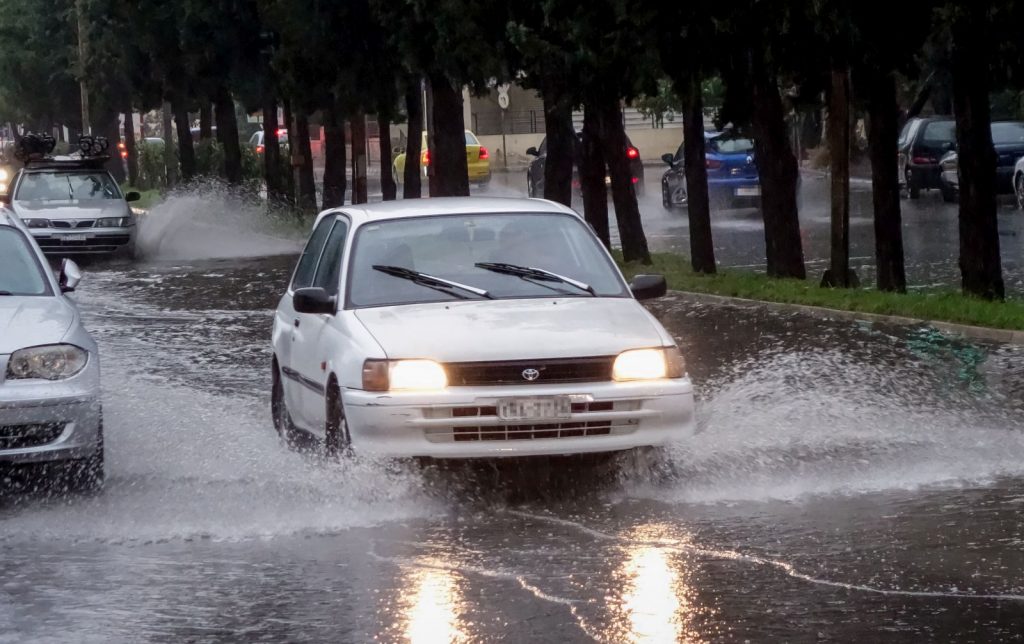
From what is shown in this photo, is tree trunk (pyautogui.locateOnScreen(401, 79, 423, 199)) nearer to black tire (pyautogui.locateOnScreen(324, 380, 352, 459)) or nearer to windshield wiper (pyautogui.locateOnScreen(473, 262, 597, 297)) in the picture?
windshield wiper (pyautogui.locateOnScreen(473, 262, 597, 297))

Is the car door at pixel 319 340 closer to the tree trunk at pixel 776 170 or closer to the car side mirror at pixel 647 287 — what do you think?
the car side mirror at pixel 647 287

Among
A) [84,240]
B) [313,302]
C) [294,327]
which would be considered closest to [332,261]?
[294,327]

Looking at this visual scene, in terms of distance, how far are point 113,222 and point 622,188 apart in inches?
354

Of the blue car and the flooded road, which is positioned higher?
the blue car

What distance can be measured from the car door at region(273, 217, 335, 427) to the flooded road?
336mm

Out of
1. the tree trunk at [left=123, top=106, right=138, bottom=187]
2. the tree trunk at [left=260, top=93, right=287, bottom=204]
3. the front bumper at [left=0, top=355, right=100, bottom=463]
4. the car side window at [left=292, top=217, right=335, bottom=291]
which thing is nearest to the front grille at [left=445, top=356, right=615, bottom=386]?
the front bumper at [left=0, top=355, right=100, bottom=463]

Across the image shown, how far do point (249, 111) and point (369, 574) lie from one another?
34.7 m

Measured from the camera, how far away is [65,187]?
96.9ft

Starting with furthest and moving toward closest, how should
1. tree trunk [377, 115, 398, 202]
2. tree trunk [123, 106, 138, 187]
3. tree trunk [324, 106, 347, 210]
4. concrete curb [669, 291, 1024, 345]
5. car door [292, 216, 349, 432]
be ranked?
tree trunk [123, 106, 138, 187]
tree trunk [377, 115, 398, 202]
tree trunk [324, 106, 347, 210]
concrete curb [669, 291, 1024, 345]
car door [292, 216, 349, 432]

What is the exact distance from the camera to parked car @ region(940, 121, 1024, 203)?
34.5m

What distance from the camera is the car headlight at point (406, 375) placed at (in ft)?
28.4

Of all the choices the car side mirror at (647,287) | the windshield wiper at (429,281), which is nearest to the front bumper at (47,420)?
the windshield wiper at (429,281)

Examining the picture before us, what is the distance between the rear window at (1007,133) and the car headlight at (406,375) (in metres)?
27.9

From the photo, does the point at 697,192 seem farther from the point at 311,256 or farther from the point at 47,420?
the point at 47,420
